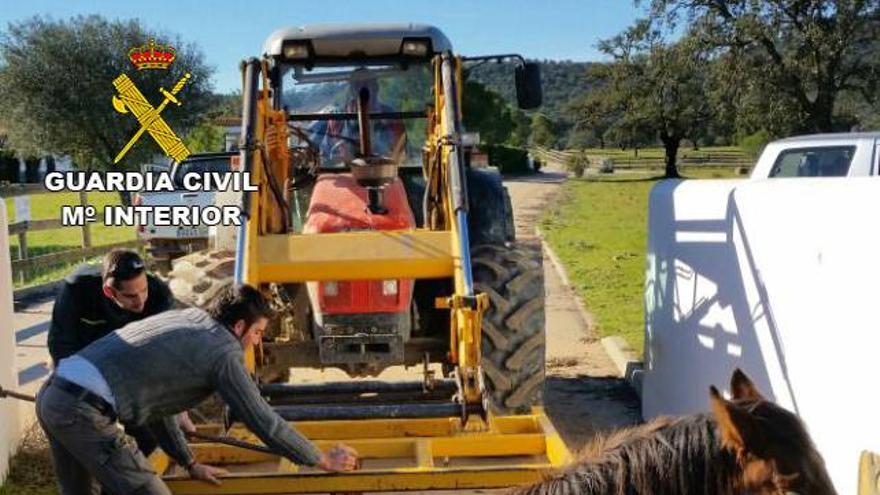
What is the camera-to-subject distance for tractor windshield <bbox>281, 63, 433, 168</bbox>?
6770 millimetres

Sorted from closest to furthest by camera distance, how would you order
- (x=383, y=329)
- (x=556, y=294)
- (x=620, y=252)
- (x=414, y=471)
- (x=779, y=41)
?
(x=414, y=471) < (x=383, y=329) < (x=556, y=294) < (x=620, y=252) < (x=779, y=41)

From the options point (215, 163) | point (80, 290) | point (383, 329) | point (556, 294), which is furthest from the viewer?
point (215, 163)

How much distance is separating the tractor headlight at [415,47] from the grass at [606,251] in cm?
370

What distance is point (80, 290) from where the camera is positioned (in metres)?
4.49

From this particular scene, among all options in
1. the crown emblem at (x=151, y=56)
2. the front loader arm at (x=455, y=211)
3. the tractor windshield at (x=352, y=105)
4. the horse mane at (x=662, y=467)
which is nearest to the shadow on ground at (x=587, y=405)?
the front loader arm at (x=455, y=211)

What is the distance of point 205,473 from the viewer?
380 centimetres

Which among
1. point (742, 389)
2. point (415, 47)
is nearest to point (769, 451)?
point (742, 389)

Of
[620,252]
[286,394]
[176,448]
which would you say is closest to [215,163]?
[620,252]

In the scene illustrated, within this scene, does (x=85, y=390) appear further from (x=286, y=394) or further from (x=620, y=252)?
(x=620, y=252)

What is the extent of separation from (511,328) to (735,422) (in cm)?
394

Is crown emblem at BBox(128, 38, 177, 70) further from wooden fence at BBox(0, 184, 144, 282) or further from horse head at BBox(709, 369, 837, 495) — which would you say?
horse head at BBox(709, 369, 837, 495)

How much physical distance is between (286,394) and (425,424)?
33.7 inches

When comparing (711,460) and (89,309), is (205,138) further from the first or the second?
(711,460)

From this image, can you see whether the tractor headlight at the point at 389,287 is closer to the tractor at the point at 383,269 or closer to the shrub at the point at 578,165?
the tractor at the point at 383,269
